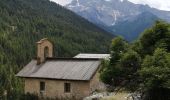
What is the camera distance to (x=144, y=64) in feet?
58.6

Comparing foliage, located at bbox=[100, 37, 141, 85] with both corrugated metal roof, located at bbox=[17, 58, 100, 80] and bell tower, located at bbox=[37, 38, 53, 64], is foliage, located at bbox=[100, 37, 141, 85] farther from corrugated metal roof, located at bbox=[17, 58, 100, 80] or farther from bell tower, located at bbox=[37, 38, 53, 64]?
bell tower, located at bbox=[37, 38, 53, 64]

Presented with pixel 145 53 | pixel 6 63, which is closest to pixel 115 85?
pixel 145 53

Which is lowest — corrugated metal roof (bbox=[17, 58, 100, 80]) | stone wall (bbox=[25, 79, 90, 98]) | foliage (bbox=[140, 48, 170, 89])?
stone wall (bbox=[25, 79, 90, 98])

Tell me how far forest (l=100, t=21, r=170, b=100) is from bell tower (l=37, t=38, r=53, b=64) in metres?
23.2

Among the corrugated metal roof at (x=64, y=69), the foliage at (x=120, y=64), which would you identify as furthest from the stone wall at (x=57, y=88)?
the foliage at (x=120, y=64)

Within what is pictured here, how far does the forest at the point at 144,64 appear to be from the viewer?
17.1m

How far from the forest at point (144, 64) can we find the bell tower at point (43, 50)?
23.2 m

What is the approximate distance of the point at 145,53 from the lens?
66.4ft

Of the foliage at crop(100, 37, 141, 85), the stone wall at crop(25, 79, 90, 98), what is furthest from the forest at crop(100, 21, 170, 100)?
the stone wall at crop(25, 79, 90, 98)

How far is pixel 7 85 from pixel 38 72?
88582 mm

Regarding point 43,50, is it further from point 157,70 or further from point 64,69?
point 157,70

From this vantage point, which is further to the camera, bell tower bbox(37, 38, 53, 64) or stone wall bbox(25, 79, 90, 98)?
bell tower bbox(37, 38, 53, 64)

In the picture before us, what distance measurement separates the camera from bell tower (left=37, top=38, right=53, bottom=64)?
145 feet

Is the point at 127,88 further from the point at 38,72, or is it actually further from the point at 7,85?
the point at 7,85
